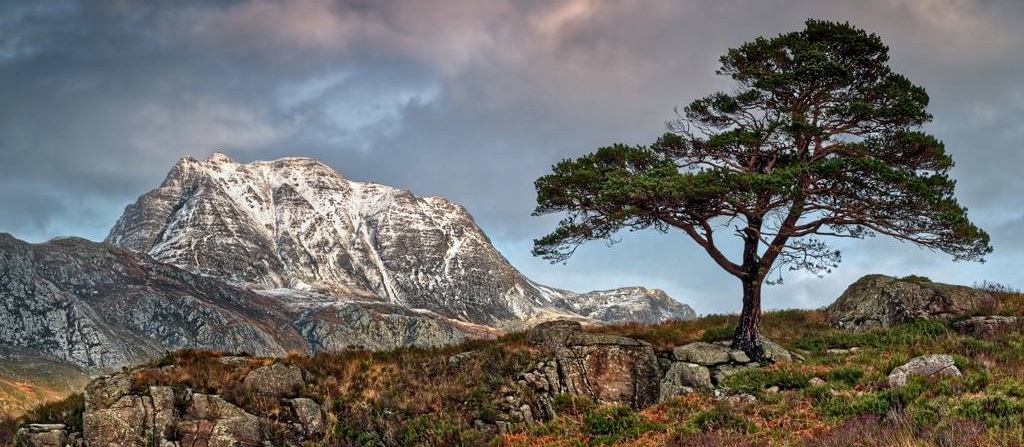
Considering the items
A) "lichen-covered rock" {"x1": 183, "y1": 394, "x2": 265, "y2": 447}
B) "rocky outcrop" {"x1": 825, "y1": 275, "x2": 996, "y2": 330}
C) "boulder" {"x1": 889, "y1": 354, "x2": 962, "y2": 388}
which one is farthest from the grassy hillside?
"rocky outcrop" {"x1": 825, "y1": 275, "x2": 996, "y2": 330}

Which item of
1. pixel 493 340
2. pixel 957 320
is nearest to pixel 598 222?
pixel 493 340

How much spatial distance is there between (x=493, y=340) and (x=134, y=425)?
1288cm

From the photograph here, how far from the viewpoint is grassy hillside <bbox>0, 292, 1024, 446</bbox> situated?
1317 centimetres

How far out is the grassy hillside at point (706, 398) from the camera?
13173 millimetres

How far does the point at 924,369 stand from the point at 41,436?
25.8 meters

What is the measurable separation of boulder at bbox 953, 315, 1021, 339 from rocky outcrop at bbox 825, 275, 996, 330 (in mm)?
1588

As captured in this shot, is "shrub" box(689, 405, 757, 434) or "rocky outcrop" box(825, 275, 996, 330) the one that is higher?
"rocky outcrop" box(825, 275, 996, 330)

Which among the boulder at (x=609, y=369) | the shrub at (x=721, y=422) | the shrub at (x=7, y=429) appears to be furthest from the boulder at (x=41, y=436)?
the shrub at (x=721, y=422)

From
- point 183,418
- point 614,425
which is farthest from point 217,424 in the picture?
point 614,425

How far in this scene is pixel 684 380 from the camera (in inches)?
884

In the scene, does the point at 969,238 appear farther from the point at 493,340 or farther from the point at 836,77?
the point at 493,340

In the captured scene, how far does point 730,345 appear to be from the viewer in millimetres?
25484

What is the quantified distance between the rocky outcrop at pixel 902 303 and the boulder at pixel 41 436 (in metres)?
30.6

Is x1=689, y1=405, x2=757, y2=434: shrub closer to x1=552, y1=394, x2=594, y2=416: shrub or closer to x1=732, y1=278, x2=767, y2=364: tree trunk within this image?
x1=552, y1=394, x2=594, y2=416: shrub
